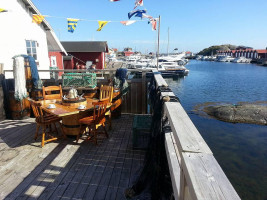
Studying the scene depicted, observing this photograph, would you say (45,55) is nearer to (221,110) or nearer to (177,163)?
(177,163)

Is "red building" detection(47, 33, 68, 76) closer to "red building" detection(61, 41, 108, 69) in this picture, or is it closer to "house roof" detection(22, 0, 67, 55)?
"house roof" detection(22, 0, 67, 55)

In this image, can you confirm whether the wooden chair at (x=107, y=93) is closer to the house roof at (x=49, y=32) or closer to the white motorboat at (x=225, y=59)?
the house roof at (x=49, y=32)

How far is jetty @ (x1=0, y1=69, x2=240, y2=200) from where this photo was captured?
1.03 metres

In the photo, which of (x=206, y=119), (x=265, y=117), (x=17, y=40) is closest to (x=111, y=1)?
(x=17, y=40)

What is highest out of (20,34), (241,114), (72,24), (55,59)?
(72,24)

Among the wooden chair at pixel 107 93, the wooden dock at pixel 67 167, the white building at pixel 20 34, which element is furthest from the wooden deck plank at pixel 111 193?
the white building at pixel 20 34

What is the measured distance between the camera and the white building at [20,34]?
274 inches

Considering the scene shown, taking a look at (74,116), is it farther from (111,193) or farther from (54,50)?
(54,50)

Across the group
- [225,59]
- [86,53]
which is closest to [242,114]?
[86,53]

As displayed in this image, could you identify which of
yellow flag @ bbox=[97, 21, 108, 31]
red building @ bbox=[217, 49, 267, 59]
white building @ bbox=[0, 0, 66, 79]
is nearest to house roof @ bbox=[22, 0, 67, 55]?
white building @ bbox=[0, 0, 66, 79]

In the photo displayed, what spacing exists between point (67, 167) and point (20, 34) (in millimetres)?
6843

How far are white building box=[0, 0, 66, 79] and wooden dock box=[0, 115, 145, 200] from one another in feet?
12.7

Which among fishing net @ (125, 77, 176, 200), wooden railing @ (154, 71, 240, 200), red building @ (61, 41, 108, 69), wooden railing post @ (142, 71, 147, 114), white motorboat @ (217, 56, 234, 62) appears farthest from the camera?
white motorboat @ (217, 56, 234, 62)

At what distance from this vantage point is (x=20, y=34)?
7859 millimetres
